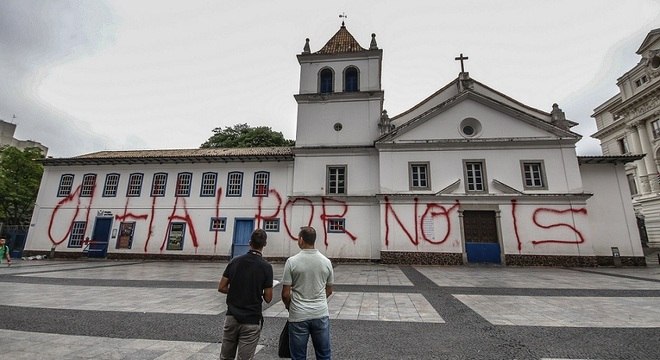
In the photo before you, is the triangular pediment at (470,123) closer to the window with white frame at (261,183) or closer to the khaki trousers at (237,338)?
the window with white frame at (261,183)

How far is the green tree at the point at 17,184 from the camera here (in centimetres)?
2419

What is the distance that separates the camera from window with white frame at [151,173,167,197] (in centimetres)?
2069

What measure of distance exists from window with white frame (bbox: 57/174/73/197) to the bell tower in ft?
57.5

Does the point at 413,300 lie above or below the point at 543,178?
below

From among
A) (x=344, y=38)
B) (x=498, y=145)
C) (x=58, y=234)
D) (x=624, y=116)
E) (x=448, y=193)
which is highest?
(x=344, y=38)

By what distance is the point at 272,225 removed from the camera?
1922cm

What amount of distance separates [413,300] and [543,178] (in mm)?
14327

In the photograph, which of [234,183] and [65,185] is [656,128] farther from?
[65,185]

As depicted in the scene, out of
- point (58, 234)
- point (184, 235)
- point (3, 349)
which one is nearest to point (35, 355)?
point (3, 349)

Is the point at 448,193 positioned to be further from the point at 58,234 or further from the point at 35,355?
the point at 58,234

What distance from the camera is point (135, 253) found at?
1980 cm

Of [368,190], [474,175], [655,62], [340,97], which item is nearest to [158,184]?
[340,97]

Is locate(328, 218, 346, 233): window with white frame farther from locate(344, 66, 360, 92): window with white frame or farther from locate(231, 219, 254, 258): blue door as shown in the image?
locate(344, 66, 360, 92): window with white frame

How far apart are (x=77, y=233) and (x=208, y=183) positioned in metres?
10.0
